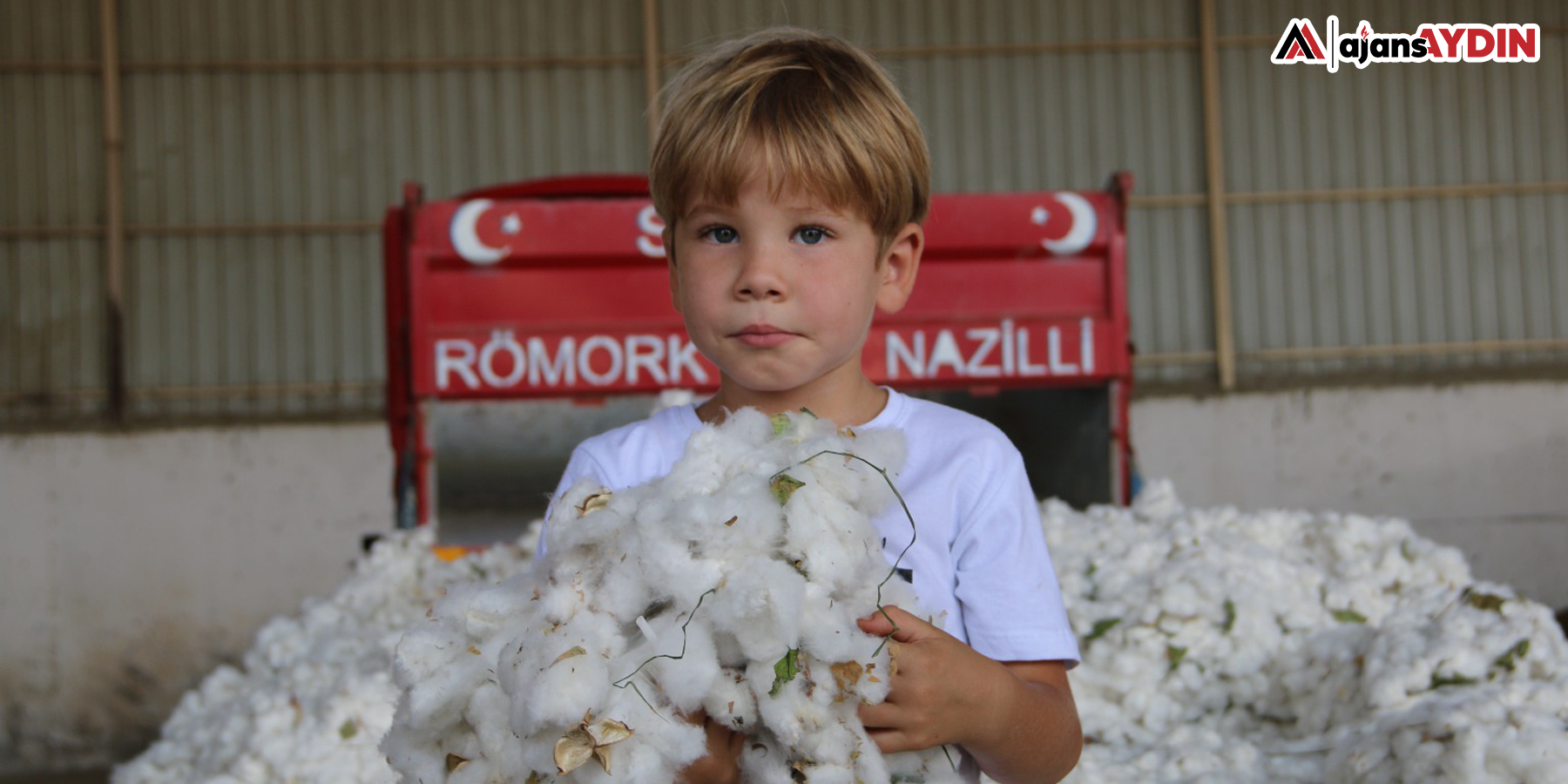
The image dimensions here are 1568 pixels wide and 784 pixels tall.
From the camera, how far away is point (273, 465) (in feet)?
24.6

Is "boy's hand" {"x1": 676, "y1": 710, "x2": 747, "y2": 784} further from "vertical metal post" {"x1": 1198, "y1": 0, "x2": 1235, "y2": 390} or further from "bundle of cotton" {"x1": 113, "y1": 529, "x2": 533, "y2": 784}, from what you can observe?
"vertical metal post" {"x1": 1198, "y1": 0, "x2": 1235, "y2": 390}

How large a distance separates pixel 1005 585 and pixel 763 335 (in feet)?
1.08

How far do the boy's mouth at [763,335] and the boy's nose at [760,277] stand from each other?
0.03 meters

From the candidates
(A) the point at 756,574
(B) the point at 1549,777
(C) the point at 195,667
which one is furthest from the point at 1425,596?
(C) the point at 195,667

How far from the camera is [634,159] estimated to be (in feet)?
26.9

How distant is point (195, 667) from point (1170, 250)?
6.19m

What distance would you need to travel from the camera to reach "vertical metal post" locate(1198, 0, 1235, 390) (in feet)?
26.8

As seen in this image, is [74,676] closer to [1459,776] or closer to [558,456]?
[558,456]

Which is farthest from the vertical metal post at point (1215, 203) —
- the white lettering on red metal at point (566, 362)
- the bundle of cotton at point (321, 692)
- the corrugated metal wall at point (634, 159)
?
the bundle of cotton at point (321, 692)

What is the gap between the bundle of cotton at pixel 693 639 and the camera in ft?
3.40

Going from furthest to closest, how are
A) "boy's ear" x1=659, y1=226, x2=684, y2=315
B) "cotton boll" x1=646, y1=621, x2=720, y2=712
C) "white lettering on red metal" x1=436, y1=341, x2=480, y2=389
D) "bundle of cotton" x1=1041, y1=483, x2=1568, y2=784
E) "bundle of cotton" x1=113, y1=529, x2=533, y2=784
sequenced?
"white lettering on red metal" x1=436, y1=341, x2=480, y2=389 → "bundle of cotton" x1=113, y1=529, x2=533, y2=784 → "bundle of cotton" x1=1041, y1=483, x2=1568, y2=784 → "boy's ear" x1=659, y1=226, x2=684, y2=315 → "cotton boll" x1=646, y1=621, x2=720, y2=712

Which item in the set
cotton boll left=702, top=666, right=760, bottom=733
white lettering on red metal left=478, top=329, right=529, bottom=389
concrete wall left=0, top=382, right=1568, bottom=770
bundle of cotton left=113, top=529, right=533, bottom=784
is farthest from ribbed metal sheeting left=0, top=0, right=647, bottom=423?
cotton boll left=702, top=666, right=760, bottom=733

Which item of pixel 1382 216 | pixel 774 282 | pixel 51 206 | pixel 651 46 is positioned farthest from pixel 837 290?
pixel 1382 216

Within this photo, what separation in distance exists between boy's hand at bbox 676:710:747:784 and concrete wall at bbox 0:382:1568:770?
22.4ft
